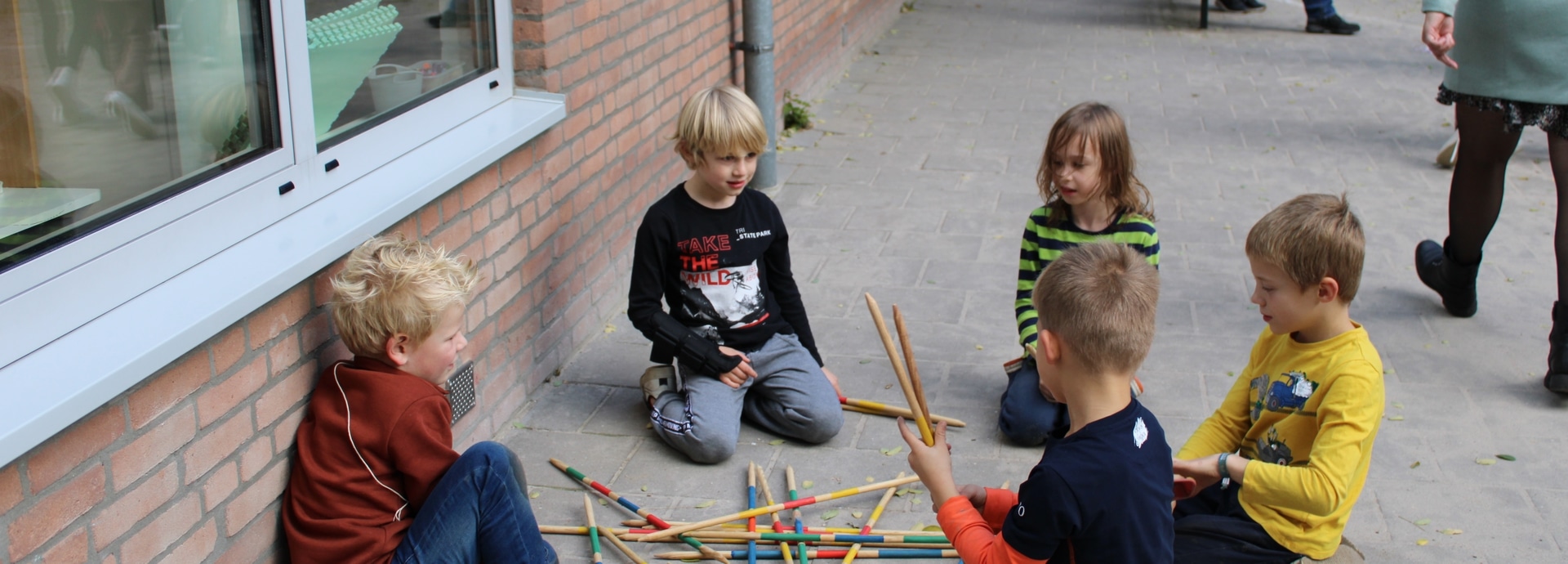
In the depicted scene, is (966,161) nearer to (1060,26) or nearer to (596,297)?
(596,297)

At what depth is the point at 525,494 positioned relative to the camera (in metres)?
2.88

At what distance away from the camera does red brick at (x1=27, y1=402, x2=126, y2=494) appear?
2.02m

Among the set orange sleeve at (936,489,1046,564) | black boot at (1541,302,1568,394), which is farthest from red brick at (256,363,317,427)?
black boot at (1541,302,1568,394)

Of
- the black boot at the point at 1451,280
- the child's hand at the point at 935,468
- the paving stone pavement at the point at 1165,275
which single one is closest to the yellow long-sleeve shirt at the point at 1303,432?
the paving stone pavement at the point at 1165,275

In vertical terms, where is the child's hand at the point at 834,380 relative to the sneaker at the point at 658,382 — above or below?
below

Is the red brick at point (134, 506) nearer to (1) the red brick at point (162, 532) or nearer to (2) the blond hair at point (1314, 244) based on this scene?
(1) the red brick at point (162, 532)

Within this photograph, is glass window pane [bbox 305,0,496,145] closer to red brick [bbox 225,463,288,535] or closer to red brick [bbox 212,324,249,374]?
red brick [bbox 212,324,249,374]

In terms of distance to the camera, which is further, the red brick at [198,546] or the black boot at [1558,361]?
the black boot at [1558,361]

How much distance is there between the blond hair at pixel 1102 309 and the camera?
2145 mm

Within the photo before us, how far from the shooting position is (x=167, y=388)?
2.31m

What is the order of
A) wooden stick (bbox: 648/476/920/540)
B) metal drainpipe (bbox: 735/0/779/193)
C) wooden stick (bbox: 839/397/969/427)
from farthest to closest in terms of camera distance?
metal drainpipe (bbox: 735/0/779/193), wooden stick (bbox: 839/397/969/427), wooden stick (bbox: 648/476/920/540)

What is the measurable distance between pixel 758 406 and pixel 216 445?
1.74 m

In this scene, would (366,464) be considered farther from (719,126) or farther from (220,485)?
(719,126)

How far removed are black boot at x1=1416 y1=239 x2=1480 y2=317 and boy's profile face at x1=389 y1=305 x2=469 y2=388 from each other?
12.5ft
